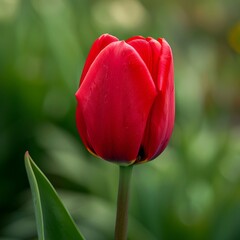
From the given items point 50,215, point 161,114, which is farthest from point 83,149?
point 161,114

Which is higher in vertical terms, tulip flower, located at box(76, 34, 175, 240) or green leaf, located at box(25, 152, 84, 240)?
tulip flower, located at box(76, 34, 175, 240)

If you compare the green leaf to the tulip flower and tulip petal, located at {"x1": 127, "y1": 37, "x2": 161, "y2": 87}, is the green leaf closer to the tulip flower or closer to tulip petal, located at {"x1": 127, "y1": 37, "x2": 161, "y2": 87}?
the tulip flower

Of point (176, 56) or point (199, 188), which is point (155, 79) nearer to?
point (199, 188)

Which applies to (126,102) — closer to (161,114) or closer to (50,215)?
(161,114)

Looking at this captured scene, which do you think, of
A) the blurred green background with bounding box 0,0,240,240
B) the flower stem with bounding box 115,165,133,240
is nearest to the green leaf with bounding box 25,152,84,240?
the flower stem with bounding box 115,165,133,240

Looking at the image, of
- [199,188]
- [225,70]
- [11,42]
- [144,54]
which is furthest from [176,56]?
[144,54]

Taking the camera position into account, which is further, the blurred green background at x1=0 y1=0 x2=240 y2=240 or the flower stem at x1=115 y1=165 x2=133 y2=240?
the blurred green background at x1=0 y1=0 x2=240 y2=240
